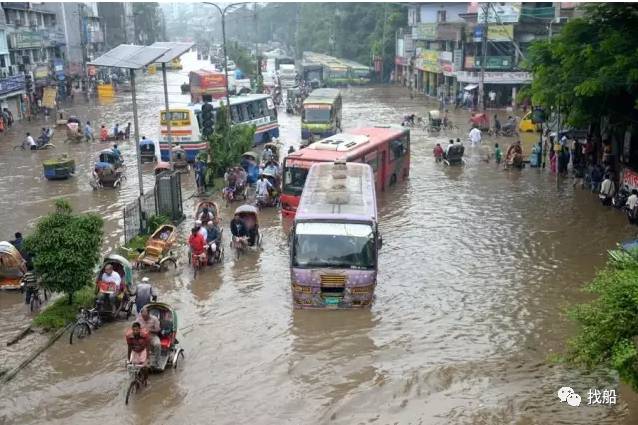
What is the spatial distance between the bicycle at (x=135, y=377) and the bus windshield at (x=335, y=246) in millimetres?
4020

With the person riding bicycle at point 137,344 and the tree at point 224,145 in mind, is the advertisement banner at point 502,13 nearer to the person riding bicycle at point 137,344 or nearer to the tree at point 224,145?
the tree at point 224,145

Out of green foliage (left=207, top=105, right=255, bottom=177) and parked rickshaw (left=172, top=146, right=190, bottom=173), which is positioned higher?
green foliage (left=207, top=105, right=255, bottom=177)

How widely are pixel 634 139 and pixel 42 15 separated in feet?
181

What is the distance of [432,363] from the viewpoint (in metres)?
11.6

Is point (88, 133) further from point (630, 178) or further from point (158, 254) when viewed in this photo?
point (630, 178)

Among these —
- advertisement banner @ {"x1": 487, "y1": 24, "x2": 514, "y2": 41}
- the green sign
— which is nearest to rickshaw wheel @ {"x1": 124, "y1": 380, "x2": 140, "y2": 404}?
advertisement banner @ {"x1": 487, "y1": 24, "x2": 514, "y2": 41}

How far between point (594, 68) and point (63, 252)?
14.7 metres

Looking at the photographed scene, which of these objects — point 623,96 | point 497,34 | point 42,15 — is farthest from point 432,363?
point 42,15

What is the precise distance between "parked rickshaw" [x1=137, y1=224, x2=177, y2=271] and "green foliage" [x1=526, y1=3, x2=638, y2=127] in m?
11.3

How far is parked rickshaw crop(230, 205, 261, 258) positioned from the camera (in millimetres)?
17844

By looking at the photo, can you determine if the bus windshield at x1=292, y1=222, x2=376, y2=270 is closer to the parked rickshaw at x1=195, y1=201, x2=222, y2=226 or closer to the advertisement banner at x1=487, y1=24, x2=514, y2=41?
the parked rickshaw at x1=195, y1=201, x2=222, y2=226

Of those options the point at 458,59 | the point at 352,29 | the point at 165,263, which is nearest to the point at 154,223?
the point at 165,263

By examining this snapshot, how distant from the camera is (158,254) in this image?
1659 cm

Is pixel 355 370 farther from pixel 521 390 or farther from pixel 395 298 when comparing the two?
pixel 395 298
